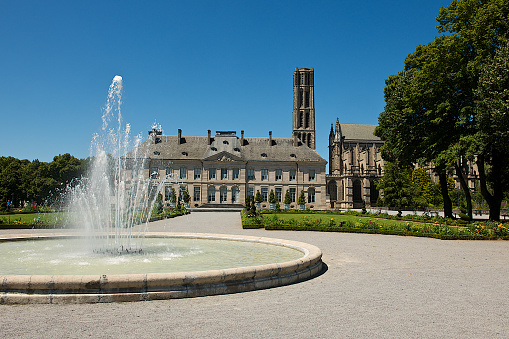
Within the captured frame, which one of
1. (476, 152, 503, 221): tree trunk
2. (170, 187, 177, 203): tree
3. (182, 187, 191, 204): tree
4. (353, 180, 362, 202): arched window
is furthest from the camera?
(353, 180, 362, 202): arched window

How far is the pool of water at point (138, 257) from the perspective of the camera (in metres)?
8.05

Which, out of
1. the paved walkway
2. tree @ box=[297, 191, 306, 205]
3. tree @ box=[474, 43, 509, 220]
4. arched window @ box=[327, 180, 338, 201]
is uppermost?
tree @ box=[474, 43, 509, 220]

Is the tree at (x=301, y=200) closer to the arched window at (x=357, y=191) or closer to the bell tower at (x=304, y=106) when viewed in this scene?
the arched window at (x=357, y=191)

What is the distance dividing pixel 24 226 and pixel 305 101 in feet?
211

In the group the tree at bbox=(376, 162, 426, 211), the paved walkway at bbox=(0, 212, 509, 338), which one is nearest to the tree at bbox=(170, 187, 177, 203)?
the tree at bbox=(376, 162, 426, 211)

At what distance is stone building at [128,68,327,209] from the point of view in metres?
53.1

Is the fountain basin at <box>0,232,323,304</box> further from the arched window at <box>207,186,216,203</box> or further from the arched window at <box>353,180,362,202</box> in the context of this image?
the arched window at <box>353,180,362,202</box>

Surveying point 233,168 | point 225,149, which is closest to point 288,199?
point 233,168

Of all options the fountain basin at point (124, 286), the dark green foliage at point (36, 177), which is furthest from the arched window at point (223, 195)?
the fountain basin at point (124, 286)

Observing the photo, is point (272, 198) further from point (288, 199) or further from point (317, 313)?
point (317, 313)

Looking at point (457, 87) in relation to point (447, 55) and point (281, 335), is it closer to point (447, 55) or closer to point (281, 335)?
point (447, 55)

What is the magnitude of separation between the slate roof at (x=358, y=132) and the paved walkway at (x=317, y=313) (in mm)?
74978

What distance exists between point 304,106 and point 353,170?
18186 mm

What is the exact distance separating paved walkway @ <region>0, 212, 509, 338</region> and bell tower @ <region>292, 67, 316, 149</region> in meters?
68.8
